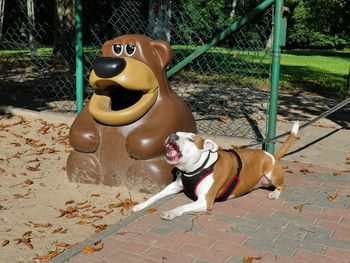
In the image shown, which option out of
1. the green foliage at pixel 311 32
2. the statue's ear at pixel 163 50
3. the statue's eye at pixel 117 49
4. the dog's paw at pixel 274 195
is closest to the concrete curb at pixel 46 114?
the statue's eye at pixel 117 49

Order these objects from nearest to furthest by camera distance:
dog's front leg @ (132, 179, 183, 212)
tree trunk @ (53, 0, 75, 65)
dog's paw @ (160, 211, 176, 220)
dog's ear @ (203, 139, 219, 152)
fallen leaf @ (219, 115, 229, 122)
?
dog's paw @ (160, 211, 176, 220)
dog's ear @ (203, 139, 219, 152)
dog's front leg @ (132, 179, 183, 212)
fallen leaf @ (219, 115, 229, 122)
tree trunk @ (53, 0, 75, 65)

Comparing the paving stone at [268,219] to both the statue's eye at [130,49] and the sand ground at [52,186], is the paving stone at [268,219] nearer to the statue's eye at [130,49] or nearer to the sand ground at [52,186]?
the sand ground at [52,186]

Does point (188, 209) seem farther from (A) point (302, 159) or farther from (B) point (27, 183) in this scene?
(A) point (302, 159)

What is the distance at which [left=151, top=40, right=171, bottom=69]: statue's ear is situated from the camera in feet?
13.4

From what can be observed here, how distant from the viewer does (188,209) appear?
3.50 metres

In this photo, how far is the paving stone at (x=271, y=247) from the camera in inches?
116

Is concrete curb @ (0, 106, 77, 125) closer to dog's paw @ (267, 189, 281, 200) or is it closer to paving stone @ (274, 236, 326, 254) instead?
dog's paw @ (267, 189, 281, 200)

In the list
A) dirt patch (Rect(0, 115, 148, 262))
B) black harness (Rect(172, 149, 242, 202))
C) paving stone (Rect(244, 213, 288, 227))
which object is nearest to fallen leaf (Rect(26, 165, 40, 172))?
dirt patch (Rect(0, 115, 148, 262))

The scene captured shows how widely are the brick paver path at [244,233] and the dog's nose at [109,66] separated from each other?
1.26 metres

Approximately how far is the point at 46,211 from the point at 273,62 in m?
2.94

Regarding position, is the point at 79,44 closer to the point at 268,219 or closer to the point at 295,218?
the point at 268,219

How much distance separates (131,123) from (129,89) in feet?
1.08

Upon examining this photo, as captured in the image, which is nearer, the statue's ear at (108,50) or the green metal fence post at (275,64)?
the statue's ear at (108,50)

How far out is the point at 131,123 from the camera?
4.04m
